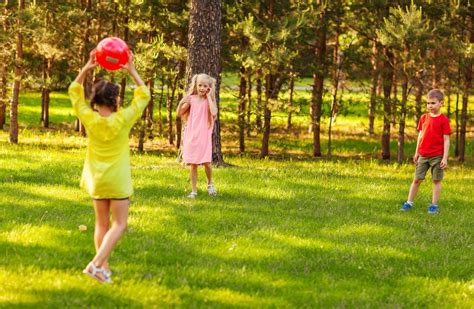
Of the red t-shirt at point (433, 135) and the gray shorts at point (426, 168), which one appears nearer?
the red t-shirt at point (433, 135)

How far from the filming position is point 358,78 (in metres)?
24.9

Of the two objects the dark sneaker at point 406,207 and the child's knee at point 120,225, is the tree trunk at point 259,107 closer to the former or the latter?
the dark sneaker at point 406,207

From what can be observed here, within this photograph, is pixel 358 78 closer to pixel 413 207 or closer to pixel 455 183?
pixel 455 183

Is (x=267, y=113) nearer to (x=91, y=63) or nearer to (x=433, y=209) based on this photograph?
(x=433, y=209)

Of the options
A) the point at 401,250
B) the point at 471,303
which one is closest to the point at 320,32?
the point at 401,250

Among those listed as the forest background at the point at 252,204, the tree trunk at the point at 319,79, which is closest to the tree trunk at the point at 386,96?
the forest background at the point at 252,204

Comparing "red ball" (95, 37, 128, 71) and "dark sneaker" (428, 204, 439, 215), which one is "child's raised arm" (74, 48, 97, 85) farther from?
"dark sneaker" (428, 204, 439, 215)

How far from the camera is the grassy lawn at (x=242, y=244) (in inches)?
250

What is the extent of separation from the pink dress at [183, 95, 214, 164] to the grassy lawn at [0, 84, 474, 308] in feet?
A: 1.99

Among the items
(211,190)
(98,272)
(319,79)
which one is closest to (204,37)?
(211,190)

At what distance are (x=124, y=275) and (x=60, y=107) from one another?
3479 cm

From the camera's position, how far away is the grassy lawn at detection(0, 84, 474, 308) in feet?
20.9

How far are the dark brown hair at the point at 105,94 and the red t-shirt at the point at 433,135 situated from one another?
19.5ft

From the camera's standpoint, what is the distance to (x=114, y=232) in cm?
623
